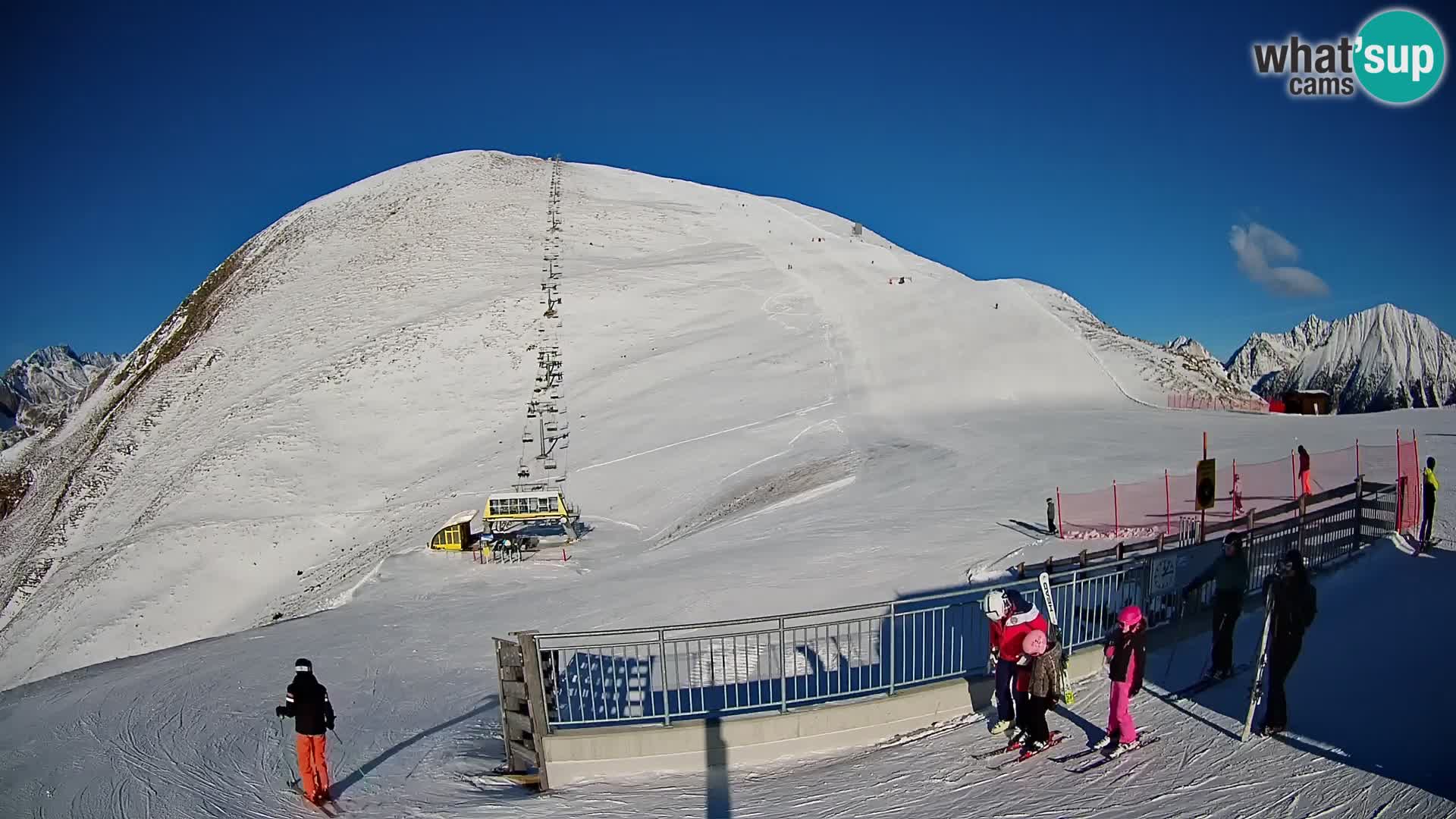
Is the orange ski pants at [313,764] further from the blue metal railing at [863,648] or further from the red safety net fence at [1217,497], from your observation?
→ the red safety net fence at [1217,497]

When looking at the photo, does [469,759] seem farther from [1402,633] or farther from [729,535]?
[729,535]

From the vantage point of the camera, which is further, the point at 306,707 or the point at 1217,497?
the point at 1217,497

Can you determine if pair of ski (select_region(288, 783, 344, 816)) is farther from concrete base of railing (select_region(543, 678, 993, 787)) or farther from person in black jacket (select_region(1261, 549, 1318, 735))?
person in black jacket (select_region(1261, 549, 1318, 735))

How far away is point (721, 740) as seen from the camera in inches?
361

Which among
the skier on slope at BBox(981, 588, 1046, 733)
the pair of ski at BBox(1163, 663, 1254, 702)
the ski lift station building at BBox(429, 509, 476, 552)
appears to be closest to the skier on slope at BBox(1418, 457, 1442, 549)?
the pair of ski at BBox(1163, 663, 1254, 702)

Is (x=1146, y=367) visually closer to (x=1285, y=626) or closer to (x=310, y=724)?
(x=1285, y=626)

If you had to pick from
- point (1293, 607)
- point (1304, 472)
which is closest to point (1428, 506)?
point (1304, 472)

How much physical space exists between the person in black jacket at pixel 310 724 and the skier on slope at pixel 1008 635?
6.66 m

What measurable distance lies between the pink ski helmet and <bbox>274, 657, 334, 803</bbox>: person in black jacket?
6.80 metres

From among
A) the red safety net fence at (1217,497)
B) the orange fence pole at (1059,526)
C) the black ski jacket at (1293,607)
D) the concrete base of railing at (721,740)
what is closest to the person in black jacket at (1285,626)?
the black ski jacket at (1293,607)

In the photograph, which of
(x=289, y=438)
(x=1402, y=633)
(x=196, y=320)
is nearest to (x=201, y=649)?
(x=1402, y=633)

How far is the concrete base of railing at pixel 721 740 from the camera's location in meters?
9.14

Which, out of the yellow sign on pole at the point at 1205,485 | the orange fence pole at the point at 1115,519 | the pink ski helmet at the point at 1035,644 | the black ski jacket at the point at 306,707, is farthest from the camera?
the orange fence pole at the point at 1115,519

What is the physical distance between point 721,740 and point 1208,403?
38.7m
